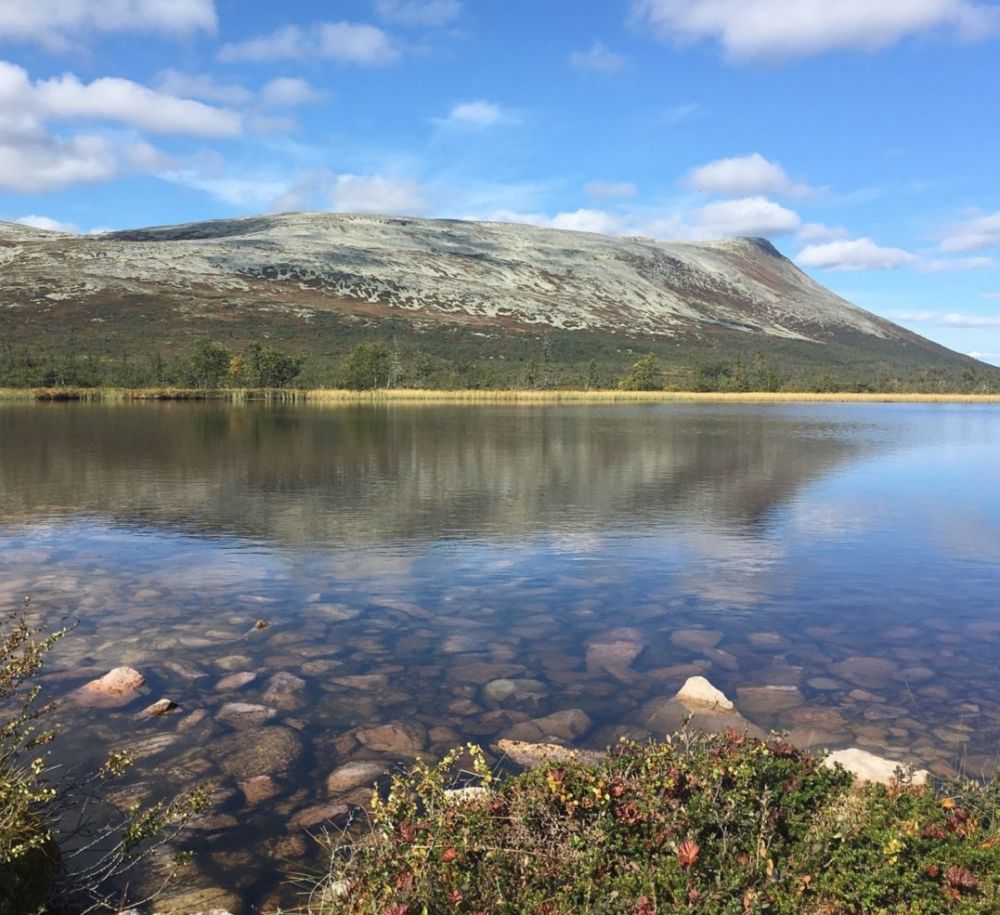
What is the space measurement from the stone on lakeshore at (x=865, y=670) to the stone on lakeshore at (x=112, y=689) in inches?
363

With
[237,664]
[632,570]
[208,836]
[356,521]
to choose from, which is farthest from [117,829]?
[356,521]

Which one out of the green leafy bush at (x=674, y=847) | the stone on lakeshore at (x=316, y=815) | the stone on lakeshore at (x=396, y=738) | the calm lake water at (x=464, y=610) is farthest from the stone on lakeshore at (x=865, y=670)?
the stone on lakeshore at (x=316, y=815)

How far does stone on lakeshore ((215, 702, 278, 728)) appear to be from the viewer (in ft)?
31.8

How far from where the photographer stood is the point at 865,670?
38.5 ft

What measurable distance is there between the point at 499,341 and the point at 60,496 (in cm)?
16093

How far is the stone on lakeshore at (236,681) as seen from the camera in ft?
35.4

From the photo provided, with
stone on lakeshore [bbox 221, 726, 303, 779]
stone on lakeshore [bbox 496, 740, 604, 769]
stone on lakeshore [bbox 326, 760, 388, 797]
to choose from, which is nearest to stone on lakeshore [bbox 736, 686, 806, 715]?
stone on lakeshore [bbox 496, 740, 604, 769]

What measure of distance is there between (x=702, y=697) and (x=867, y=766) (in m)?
2.70

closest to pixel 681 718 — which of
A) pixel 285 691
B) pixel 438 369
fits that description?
pixel 285 691

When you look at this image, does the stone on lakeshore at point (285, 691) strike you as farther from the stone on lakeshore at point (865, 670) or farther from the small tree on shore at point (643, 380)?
the small tree on shore at point (643, 380)

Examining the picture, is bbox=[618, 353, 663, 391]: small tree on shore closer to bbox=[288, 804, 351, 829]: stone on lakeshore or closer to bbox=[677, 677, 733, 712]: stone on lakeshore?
bbox=[677, 677, 733, 712]: stone on lakeshore

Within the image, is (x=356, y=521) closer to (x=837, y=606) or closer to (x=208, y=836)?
(x=837, y=606)

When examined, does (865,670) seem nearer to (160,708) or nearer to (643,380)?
(160,708)

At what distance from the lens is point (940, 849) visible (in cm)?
555
